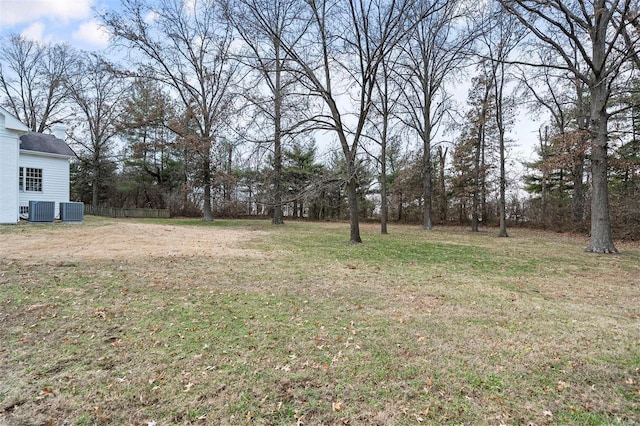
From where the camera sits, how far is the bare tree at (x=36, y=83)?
26.2 m

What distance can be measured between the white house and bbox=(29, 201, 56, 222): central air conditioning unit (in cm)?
62

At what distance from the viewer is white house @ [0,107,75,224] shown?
1467cm

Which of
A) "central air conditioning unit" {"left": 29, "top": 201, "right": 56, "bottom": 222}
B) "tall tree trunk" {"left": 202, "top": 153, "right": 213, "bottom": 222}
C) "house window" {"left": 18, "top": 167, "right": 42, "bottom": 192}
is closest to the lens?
"central air conditioning unit" {"left": 29, "top": 201, "right": 56, "bottom": 222}

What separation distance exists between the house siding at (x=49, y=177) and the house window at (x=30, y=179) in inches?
6.9

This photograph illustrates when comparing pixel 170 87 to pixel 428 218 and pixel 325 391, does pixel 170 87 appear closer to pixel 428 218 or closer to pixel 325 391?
pixel 428 218

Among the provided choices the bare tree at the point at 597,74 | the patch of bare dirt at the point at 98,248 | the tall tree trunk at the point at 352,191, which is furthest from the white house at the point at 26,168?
the bare tree at the point at 597,74

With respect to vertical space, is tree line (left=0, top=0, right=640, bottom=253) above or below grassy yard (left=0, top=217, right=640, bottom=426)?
above

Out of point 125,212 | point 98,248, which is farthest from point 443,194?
point 125,212

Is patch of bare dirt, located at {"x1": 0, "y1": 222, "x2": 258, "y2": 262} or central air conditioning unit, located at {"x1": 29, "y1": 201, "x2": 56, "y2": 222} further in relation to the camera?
central air conditioning unit, located at {"x1": 29, "y1": 201, "x2": 56, "y2": 222}

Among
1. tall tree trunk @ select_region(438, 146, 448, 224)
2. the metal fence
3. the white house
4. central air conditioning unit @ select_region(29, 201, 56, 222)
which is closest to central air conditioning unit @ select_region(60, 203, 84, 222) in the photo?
central air conditioning unit @ select_region(29, 201, 56, 222)

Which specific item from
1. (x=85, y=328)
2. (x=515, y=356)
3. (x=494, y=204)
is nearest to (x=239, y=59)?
(x=85, y=328)

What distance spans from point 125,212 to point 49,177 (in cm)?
864

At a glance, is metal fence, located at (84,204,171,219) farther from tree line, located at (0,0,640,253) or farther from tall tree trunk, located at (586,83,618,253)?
tall tree trunk, located at (586,83,618,253)

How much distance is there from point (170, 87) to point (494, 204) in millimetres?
24831
